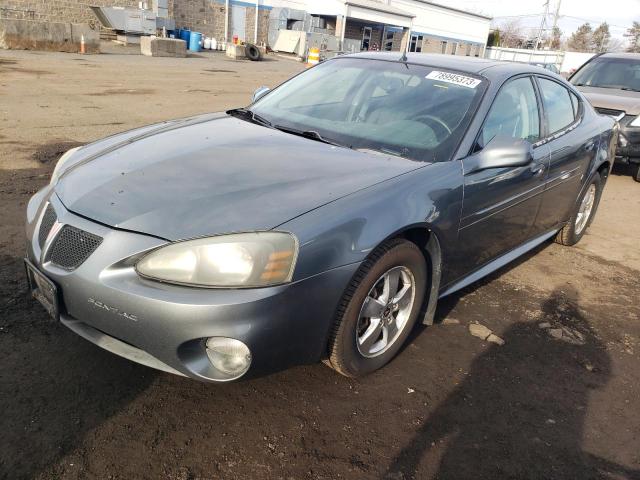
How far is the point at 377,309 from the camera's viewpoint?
268 centimetres

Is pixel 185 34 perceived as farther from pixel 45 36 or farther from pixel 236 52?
pixel 45 36

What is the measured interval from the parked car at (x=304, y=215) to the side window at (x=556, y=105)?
0.03 metres

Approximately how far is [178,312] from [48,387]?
0.91 meters

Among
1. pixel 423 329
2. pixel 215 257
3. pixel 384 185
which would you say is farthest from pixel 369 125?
pixel 215 257

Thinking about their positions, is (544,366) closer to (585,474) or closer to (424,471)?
(585,474)

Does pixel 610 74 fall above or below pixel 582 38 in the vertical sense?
below

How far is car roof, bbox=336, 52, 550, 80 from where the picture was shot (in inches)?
140

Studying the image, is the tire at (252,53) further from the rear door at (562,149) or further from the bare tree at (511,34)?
the bare tree at (511,34)

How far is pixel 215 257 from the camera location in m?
2.15

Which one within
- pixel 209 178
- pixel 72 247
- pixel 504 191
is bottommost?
pixel 72 247

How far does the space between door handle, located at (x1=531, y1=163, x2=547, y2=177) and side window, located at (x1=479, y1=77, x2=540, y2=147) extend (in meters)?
0.18

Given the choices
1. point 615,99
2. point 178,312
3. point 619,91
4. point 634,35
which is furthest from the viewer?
point 634,35

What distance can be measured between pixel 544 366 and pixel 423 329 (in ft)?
2.34

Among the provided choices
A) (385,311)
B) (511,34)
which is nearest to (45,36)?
(385,311)
